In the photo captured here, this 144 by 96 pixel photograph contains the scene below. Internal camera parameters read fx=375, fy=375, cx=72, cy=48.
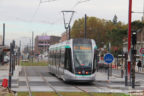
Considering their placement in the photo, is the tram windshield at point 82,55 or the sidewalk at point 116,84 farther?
the tram windshield at point 82,55

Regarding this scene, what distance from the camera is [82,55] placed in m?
26.6

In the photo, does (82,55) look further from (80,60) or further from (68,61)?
(68,61)

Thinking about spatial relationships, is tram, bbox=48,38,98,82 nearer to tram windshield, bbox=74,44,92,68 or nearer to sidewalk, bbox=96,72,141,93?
tram windshield, bbox=74,44,92,68

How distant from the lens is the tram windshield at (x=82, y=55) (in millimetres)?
26312

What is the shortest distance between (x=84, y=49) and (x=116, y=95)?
27.6 feet

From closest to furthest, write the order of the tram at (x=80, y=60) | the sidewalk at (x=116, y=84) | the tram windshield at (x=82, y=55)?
the sidewalk at (x=116, y=84) < the tram at (x=80, y=60) < the tram windshield at (x=82, y=55)

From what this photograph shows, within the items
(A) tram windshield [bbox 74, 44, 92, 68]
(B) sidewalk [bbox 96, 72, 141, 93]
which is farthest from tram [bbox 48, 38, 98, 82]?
(B) sidewalk [bbox 96, 72, 141, 93]

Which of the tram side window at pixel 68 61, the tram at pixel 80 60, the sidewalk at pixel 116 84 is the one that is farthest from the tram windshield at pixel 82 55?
the sidewalk at pixel 116 84

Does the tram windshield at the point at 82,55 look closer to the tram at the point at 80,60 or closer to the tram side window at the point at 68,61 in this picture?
the tram at the point at 80,60

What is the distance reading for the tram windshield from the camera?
2631 cm

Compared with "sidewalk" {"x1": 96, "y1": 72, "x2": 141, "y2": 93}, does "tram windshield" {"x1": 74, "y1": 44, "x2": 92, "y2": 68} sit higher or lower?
higher

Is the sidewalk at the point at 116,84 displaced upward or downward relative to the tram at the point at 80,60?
downward

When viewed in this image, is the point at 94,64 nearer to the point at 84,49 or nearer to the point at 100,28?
the point at 84,49

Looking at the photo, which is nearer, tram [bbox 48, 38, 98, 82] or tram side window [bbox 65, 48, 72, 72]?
tram [bbox 48, 38, 98, 82]
